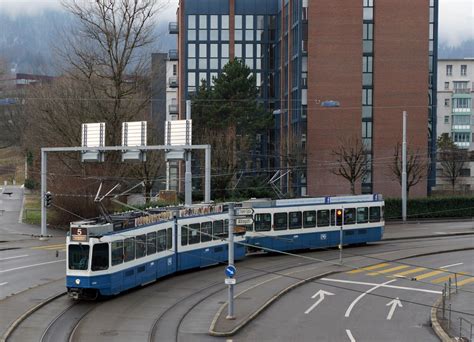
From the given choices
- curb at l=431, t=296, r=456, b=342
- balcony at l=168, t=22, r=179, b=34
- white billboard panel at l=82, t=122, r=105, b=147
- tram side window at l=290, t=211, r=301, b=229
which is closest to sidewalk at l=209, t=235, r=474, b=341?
curb at l=431, t=296, r=456, b=342

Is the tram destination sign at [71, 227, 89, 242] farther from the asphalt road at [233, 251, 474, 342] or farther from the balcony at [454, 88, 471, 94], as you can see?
the balcony at [454, 88, 471, 94]

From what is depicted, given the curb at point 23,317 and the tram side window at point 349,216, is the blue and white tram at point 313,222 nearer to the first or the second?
the tram side window at point 349,216

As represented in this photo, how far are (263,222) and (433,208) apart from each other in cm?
3034

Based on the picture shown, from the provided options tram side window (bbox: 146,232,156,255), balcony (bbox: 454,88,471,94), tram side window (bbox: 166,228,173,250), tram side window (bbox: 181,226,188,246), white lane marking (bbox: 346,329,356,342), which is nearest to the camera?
white lane marking (bbox: 346,329,356,342)

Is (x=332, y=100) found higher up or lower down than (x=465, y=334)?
higher up

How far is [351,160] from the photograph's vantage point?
62.8 metres

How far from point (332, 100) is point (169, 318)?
46.3 m

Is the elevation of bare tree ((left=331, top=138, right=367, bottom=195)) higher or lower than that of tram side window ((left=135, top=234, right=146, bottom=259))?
higher

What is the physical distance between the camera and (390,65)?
222ft

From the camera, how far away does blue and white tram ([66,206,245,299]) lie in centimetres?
2622

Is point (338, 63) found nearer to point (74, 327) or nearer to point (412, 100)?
point (412, 100)

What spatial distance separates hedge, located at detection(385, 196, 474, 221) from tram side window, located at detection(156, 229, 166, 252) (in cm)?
3504

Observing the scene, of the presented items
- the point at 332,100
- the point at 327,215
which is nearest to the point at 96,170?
the point at 327,215

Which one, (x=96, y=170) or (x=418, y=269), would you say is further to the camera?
(x=96, y=170)
